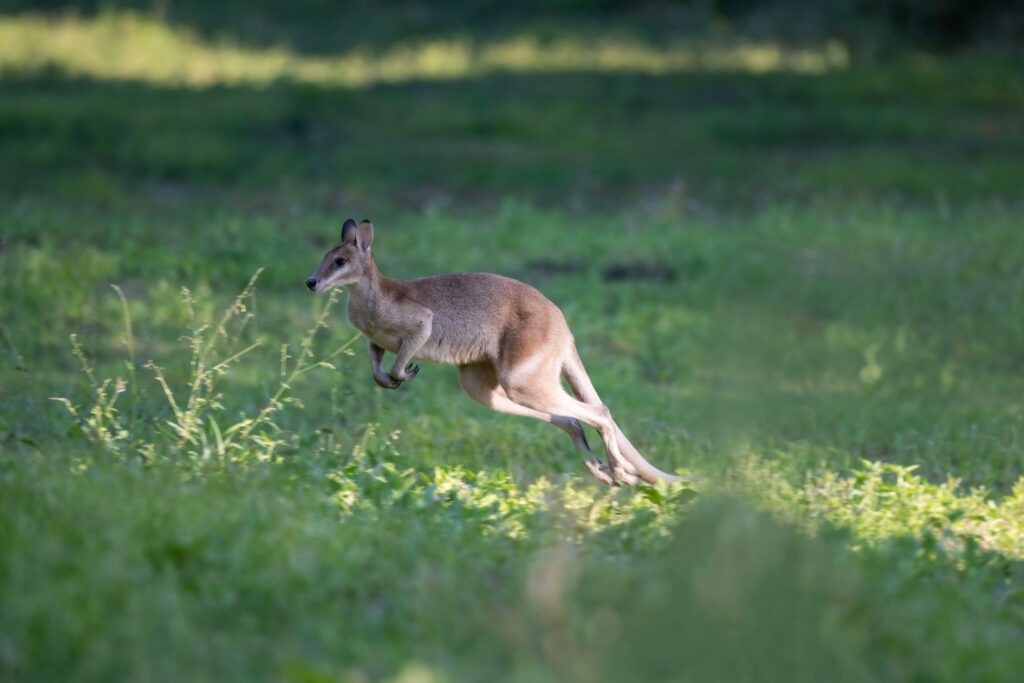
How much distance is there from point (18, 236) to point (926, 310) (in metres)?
7.73

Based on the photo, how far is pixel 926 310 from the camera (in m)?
12.4

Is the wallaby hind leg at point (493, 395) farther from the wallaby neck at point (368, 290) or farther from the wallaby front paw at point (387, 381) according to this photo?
the wallaby neck at point (368, 290)

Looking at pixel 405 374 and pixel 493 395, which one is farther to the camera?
pixel 493 395

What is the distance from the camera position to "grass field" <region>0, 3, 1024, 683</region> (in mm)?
4664

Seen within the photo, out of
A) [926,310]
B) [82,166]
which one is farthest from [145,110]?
[926,310]

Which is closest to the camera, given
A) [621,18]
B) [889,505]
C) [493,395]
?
[889,505]

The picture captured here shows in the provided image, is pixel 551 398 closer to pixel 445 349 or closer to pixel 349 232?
pixel 445 349

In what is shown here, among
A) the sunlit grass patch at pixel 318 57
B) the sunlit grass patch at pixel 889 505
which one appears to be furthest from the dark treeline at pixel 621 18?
the sunlit grass patch at pixel 889 505

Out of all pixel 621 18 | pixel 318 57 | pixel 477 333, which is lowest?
pixel 477 333

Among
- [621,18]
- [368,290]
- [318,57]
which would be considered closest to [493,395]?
[368,290]

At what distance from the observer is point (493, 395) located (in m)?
7.86

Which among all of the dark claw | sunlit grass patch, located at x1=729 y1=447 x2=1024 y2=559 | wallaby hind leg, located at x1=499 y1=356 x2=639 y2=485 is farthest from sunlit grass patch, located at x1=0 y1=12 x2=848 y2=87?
sunlit grass patch, located at x1=729 y1=447 x2=1024 y2=559

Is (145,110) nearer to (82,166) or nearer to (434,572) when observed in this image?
(82,166)

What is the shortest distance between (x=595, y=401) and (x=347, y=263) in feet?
5.04
